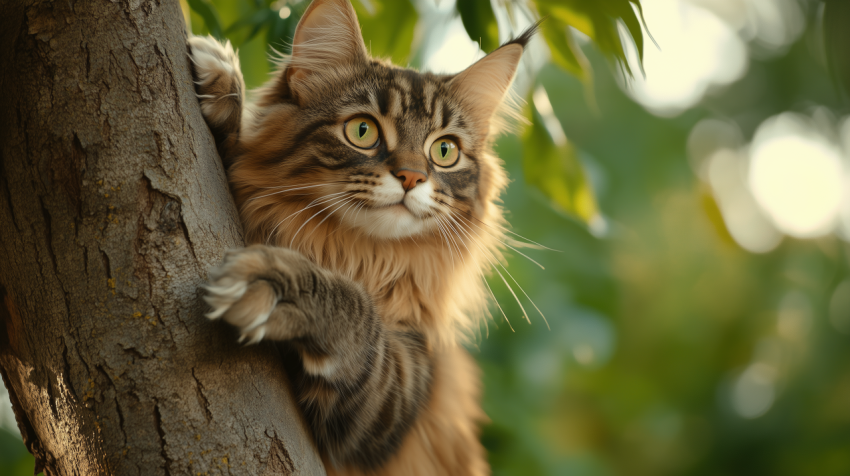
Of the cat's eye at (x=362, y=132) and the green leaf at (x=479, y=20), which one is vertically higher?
the green leaf at (x=479, y=20)

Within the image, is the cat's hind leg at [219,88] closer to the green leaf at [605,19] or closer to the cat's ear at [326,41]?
the cat's ear at [326,41]

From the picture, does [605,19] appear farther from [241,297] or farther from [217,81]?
[241,297]

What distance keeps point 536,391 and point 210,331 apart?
2.81 metres

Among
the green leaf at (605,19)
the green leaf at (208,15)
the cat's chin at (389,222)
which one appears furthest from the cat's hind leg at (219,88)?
the green leaf at (605,19)

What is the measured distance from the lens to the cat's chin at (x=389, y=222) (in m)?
1.28

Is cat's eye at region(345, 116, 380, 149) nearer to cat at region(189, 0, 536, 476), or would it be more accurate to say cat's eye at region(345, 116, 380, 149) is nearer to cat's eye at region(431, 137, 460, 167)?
cat at region(189, 0, 536, 476)

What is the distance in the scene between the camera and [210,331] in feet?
2.54

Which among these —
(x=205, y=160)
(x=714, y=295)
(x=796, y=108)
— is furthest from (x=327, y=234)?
(x=796, y=108)

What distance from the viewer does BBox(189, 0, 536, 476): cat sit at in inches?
40.3

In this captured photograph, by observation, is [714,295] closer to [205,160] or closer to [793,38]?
[793,38]

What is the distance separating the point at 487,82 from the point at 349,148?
55cm

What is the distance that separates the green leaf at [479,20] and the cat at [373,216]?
0.11 meters

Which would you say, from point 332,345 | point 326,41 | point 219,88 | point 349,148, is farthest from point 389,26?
point 332,345

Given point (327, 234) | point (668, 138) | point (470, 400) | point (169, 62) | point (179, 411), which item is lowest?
point (470, 400)
